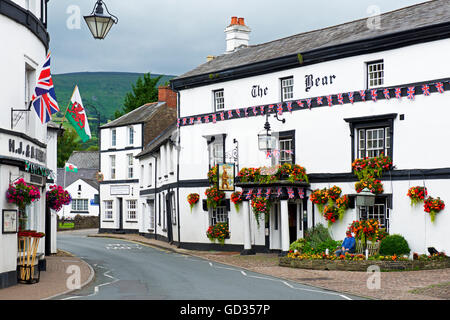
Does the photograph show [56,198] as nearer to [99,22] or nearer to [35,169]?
[35,169]

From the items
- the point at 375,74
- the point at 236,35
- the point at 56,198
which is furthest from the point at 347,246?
the point at 236,35

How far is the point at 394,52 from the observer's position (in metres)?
26.7

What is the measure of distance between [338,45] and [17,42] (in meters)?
13.7

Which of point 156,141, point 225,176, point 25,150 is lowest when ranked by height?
point 225,176

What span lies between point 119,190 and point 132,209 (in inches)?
87.0

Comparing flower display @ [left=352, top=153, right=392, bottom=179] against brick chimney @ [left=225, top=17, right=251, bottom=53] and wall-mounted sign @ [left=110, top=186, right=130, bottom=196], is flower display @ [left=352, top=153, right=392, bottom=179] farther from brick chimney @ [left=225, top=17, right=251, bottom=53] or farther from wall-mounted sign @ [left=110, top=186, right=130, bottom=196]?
wall-mounted sign @ [left=110, top=186, right=130, bottom=196]

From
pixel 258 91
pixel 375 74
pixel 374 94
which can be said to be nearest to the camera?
pixel 374 94

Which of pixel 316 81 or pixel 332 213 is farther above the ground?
pixel 316 81

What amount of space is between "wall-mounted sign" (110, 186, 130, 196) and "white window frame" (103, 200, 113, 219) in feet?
Answer: 3.48

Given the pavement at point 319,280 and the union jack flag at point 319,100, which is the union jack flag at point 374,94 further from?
the pavement at point 319,280

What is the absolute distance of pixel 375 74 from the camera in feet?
91.0

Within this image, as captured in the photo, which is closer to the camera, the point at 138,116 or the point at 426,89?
the point at 426,89

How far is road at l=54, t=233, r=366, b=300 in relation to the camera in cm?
1659

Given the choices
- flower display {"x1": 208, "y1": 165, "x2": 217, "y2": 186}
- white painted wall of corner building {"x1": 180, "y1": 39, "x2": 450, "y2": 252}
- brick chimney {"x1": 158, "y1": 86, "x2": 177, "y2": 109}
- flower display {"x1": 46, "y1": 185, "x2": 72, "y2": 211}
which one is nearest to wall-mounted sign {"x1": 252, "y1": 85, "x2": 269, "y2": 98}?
white painted wall of corner building {"x1": 180, "y1": 39, "x2": 450, "y2": 252}
